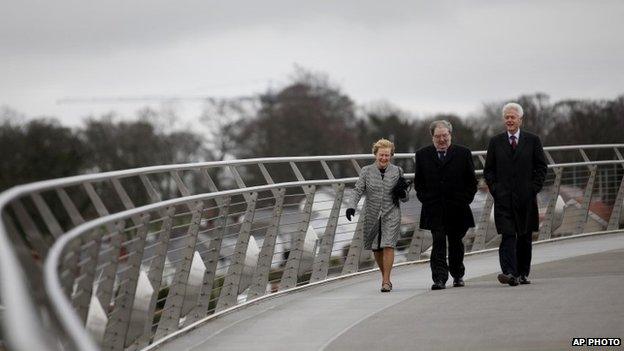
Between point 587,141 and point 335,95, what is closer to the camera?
point 587,141

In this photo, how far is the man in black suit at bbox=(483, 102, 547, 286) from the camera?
1489cm

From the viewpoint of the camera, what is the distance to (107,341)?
9.88 meters

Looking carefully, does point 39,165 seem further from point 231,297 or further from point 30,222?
point 30,222

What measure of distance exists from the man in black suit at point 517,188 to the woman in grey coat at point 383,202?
941 mm

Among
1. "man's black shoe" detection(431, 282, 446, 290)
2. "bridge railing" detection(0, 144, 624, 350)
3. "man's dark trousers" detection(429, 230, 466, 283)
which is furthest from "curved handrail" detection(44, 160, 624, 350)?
"man's black shoe" detection(431, 282, 446, 290)

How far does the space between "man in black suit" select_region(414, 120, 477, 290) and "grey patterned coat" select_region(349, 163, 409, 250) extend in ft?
0.91

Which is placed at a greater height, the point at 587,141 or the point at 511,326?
the point at 511,326

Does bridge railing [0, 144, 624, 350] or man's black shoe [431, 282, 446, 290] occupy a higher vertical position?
bridge railing [0, 144, 624, 350]

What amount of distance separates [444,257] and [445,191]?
628 mm

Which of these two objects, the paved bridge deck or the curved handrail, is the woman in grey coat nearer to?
the paved bridge deck

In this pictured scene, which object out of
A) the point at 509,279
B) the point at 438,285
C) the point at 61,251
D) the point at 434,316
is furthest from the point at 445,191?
the point at 61,251

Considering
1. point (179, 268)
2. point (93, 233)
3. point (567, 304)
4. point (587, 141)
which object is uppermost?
point (93, 233)

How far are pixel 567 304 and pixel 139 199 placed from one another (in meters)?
60.6

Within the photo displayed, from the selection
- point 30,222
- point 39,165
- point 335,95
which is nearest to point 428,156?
point 30,222
